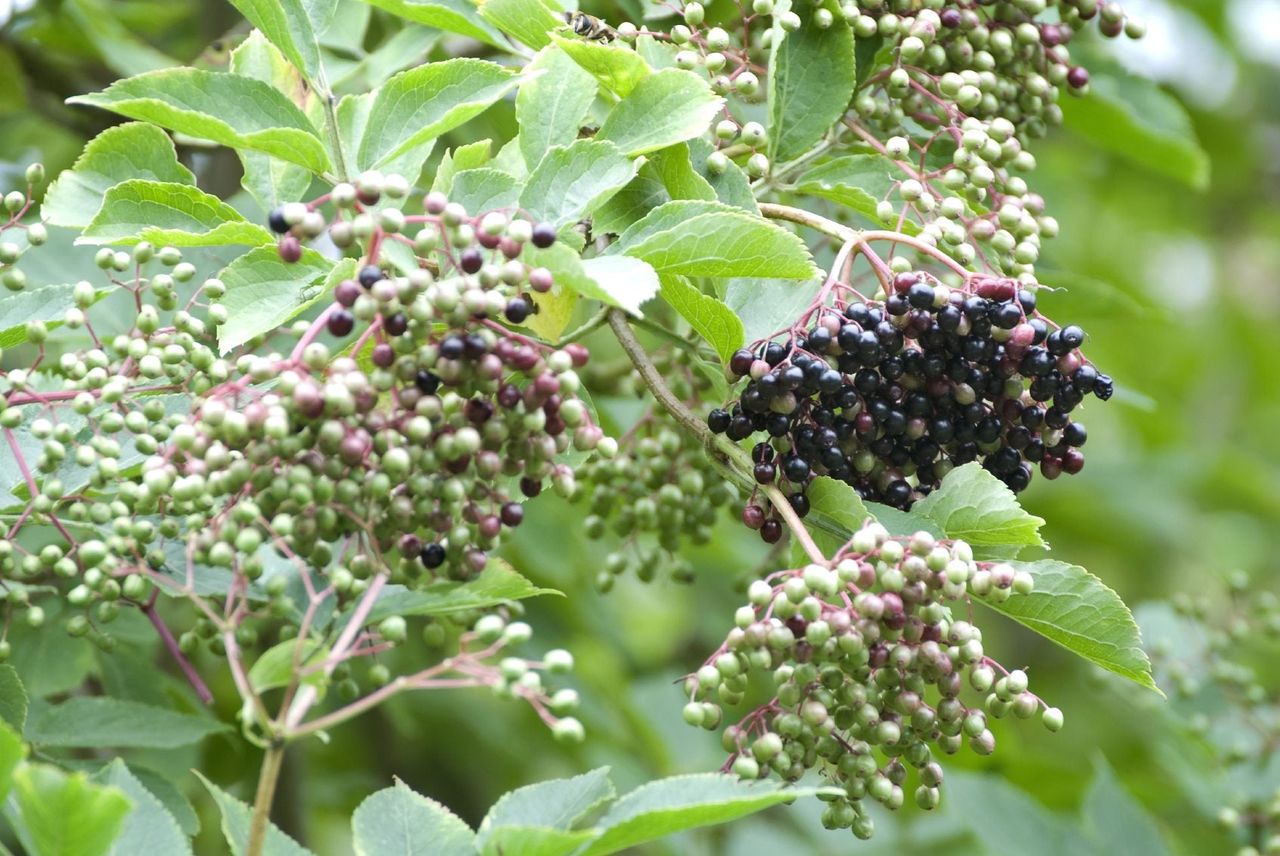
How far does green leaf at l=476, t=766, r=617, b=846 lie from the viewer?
74.4 inches

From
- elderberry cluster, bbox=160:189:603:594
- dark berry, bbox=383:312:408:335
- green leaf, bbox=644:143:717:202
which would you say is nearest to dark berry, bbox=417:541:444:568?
elderberry cluster, bbox=160:189:603:594

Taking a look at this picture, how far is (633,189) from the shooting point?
2.24m

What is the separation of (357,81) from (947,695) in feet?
6.88

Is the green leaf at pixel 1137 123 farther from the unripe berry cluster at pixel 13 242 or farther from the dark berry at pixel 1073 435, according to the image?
the unripe berry cluster at pixel 13 242

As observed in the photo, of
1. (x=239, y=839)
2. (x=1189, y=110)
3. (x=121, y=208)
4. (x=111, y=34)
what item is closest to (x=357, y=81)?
(x=111, y=34)

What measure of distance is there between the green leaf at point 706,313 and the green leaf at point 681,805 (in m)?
0.66

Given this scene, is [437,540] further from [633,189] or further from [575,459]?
[633,189]

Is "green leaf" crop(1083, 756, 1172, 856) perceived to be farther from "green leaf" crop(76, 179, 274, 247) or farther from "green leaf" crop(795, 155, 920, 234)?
"green leaf" crop(76, 179, 274, 247)

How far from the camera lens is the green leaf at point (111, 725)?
7.74 feet

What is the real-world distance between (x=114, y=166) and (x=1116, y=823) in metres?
2.74

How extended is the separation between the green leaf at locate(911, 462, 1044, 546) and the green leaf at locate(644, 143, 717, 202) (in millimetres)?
568

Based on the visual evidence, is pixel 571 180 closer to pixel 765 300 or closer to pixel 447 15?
pixel 765 300

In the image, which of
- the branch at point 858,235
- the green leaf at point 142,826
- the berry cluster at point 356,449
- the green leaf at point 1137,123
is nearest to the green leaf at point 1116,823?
the green leaf at point 1137,123

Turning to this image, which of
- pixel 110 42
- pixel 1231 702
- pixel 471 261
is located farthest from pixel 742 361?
pixel 1231 702
